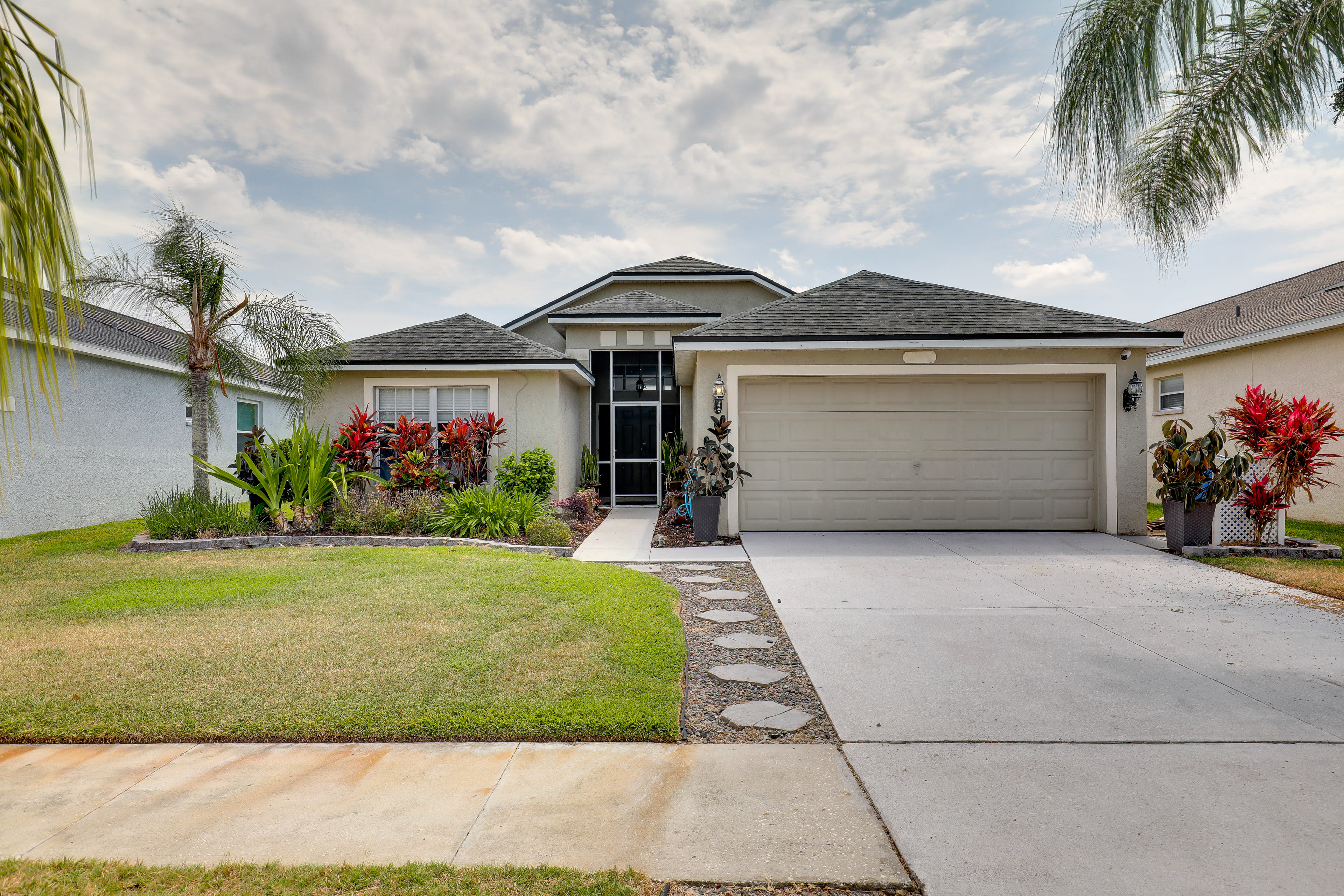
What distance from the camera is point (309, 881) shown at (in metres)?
2.11

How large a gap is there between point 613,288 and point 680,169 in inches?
127

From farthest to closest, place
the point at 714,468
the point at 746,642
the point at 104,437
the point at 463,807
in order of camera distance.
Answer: the point at 104,437
the point at 714,468
the point at 746,642
the point at 463,807

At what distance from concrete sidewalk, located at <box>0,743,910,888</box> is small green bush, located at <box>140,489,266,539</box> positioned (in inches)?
253

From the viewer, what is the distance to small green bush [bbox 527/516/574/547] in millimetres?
8672

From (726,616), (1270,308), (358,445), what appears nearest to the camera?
(726,616)

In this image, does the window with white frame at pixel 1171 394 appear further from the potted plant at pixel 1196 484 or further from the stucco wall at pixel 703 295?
the stucco wall at pixel 703 295

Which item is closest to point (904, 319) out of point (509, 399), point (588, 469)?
point (509, 399)

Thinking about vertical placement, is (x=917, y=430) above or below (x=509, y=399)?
below

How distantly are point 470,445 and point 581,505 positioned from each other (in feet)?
6.78

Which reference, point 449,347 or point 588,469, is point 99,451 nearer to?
point 449,347

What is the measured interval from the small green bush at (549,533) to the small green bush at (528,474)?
1.88 meters

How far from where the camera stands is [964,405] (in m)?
9.88

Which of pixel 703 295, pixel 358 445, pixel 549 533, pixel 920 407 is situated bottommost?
pixel 549 533

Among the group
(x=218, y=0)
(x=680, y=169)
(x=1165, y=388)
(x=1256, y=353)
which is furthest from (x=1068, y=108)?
(x=1165, y=388)
